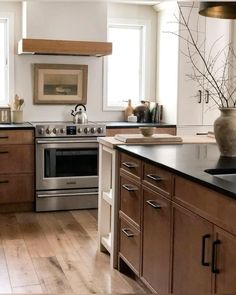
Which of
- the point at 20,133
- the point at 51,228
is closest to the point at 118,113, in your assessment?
the point at 20,133

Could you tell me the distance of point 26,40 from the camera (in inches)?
202

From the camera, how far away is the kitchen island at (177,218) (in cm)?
204

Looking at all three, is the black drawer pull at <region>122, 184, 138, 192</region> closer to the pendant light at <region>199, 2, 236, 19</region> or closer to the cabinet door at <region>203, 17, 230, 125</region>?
the pendant light at <region>199, 2, 236, 19</region>

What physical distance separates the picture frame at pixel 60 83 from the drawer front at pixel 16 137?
73cm

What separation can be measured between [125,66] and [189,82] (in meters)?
0.91

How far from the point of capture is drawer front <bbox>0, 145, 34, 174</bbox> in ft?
16.4

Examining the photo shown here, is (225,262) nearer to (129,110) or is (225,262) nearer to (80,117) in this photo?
(80,117)

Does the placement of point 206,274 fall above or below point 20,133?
below

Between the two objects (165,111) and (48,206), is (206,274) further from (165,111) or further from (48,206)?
(165,111)

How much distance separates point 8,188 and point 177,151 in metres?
2.48

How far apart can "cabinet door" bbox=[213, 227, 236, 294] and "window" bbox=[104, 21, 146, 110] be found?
159 inches

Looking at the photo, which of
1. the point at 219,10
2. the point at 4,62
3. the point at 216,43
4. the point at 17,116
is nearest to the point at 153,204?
the point at 219,10

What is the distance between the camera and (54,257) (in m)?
3.70

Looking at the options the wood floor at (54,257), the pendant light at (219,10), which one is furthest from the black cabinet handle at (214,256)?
the wood floor at (54,257)
